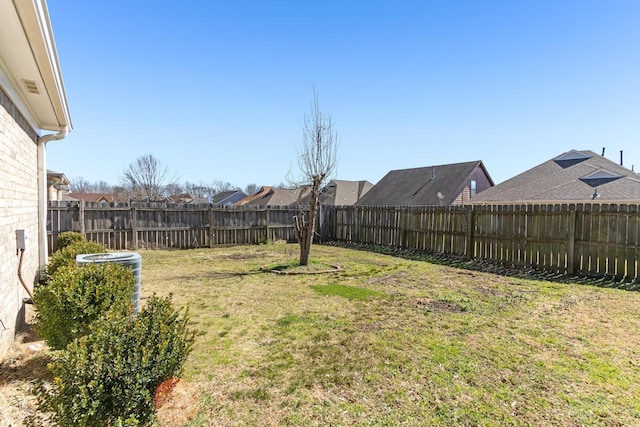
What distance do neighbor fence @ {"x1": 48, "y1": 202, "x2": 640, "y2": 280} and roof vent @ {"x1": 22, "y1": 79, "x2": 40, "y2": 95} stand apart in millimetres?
7196

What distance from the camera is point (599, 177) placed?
492 inches

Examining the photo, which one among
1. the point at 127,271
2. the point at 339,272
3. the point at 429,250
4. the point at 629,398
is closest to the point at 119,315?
the point at 127,271

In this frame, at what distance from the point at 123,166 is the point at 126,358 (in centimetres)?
3583

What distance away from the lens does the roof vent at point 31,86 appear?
12.3 ft

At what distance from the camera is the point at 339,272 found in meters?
7.54

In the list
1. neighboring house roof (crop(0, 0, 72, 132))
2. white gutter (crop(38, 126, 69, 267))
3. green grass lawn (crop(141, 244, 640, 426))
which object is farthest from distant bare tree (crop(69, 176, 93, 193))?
green grass lawn (crop(141, 244, 640, 426))

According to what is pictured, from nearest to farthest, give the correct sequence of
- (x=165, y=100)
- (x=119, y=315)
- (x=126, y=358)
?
(x=126, y=358), (x=119, y=315), (x=165, y=100)

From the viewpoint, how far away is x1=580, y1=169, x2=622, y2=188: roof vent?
1217 centimetres

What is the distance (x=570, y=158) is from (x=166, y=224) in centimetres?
1781

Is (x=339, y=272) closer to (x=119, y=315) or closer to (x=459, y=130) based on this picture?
(x=119, y=315)

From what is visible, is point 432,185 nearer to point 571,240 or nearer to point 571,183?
point 571,183

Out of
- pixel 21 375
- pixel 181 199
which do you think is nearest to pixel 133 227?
pixel 21 375

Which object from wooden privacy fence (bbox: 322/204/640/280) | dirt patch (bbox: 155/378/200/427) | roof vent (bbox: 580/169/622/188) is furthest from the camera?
roof vent (bbox: 580/169/622/188)

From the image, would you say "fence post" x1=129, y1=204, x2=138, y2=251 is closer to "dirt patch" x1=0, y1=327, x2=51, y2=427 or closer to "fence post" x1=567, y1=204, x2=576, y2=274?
"dirt patch" x1=0, y1=327, x2=51, y2=427
